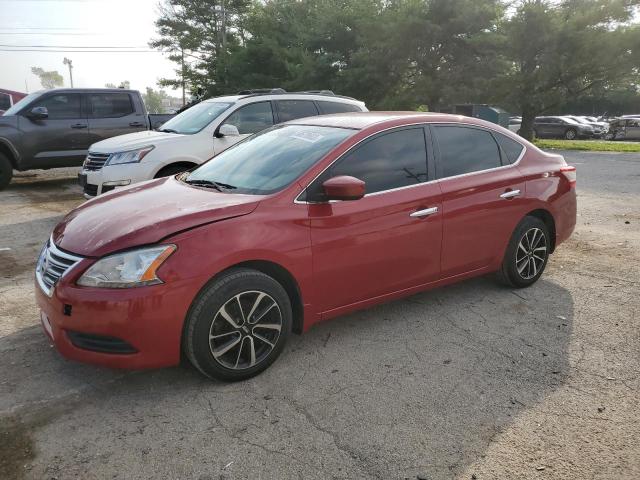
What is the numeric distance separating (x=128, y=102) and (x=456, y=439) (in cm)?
1029

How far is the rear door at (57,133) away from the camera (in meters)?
9.95

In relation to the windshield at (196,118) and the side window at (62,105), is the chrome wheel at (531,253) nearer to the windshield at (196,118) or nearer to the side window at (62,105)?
the windshield at (196,118)

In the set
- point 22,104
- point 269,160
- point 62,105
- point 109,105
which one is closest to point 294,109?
point 269,160

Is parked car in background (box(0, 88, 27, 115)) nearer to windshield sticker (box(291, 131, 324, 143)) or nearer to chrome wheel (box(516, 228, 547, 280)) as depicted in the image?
windshield sticker (box(291, 131, 324, 143))

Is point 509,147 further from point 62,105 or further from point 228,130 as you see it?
point 62,105

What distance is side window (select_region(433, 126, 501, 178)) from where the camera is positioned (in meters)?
4.12

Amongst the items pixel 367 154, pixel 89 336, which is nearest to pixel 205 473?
pixel 89 336

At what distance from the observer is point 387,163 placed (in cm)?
381

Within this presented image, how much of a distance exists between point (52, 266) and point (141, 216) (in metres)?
0.60

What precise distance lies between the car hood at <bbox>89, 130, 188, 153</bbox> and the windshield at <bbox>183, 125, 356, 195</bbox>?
3.12m

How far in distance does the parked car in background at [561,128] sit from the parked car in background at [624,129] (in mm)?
1412

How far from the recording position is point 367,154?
3.73 m

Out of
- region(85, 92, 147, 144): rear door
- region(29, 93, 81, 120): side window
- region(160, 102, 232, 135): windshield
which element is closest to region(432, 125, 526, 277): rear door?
region(160, 102, 232, 135): windshield

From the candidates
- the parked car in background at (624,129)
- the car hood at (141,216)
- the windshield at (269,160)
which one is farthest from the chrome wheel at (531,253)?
the parked car in background at (624,129)
